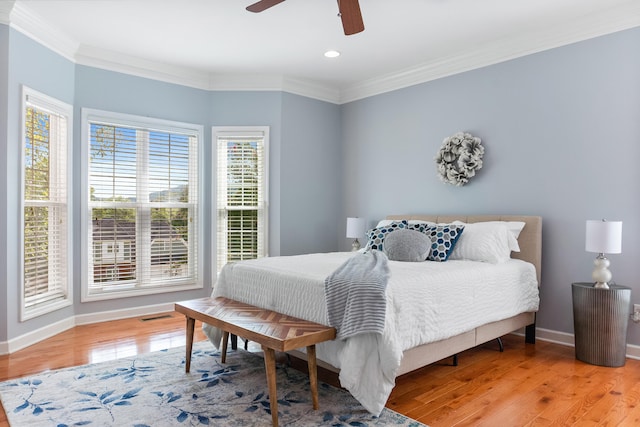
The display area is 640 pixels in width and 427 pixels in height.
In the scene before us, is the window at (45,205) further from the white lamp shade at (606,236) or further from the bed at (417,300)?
the white lamp shade at (606,236)

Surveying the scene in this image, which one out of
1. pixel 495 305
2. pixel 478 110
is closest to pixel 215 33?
pixel 478 110

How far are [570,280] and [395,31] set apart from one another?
2.55 m

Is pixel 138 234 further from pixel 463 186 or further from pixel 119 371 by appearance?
→ pixel 463 186

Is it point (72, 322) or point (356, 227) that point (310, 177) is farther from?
point (72, 322)

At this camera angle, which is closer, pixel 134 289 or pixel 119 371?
pixel 119 371

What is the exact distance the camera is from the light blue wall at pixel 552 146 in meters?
3.30

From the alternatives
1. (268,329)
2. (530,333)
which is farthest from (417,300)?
(530,333)

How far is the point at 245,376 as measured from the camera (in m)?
2.87

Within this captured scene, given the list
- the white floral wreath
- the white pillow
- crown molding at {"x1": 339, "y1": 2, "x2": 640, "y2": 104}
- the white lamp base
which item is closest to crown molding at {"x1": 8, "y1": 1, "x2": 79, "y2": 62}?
crown molding at {"x1": 339, "y1": 2, "x2": 640, "y2": 104}

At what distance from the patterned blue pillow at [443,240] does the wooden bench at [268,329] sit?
1.50m

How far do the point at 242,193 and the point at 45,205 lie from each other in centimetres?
197

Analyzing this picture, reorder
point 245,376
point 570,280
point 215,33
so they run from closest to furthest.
Result: 1. point 245,376
2. point 570,280
3. point 215,33

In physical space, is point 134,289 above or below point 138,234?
below

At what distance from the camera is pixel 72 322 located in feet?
13.5
